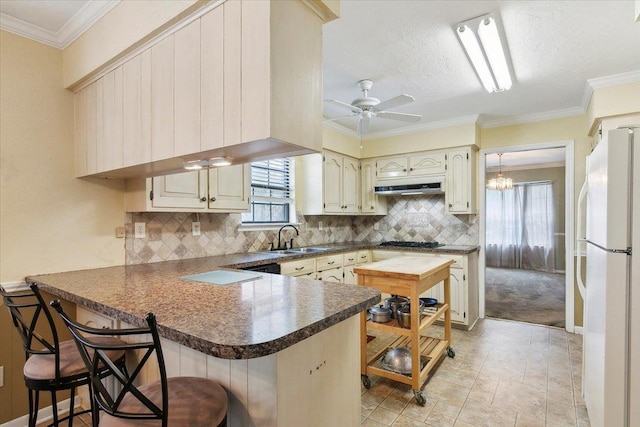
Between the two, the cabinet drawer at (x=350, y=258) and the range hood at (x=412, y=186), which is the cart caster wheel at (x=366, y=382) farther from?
the range hood at (x=412, y=186)

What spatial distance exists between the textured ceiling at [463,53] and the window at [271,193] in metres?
1.14

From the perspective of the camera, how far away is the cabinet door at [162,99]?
1.54 meters

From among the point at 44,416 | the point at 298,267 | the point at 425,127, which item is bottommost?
the point at 44,416

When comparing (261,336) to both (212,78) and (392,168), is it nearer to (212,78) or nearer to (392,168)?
(212,78)

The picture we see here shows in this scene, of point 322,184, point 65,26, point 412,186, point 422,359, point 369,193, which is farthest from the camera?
point 369,193

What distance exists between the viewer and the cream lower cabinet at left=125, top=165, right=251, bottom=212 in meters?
2.32

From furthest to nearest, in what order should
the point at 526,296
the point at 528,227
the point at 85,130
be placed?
the point at 528,227
the point at 526,296
the point at 85,130

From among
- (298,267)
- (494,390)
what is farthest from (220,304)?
(494,390)

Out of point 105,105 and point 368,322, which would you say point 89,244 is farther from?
point 368,322

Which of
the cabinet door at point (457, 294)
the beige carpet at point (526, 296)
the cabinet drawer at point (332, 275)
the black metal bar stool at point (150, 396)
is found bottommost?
the beige carpet at point (526, 296)

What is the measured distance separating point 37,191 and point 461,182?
4.23m

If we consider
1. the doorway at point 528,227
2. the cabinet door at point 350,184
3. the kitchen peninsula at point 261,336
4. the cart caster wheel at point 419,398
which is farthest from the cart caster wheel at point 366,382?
the doorway at point 528,227

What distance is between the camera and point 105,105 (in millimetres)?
1976

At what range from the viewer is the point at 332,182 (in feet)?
14.1
